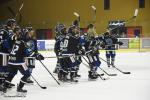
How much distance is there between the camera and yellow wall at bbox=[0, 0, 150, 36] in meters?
27.4

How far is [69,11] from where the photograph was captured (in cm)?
2817

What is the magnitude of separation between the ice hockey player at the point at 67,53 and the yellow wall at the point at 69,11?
1679 cm

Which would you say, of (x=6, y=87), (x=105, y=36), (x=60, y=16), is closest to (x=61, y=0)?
(x=60, y=16)

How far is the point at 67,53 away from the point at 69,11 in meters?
18.9

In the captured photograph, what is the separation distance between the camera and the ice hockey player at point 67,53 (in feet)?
30.8

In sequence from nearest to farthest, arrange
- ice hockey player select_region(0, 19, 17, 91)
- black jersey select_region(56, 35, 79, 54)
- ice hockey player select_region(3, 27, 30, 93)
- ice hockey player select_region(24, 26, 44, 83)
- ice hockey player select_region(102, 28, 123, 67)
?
ice hockey player select_region(3, 27, 30, 93)
ice hockey player select_region(0, 19, 17, 91)
ice hockey player select_region(24, 26, 44, 83)
black jersey select_region(56, 35, 79, 54)
ice hockey player select_region(102, 28, 123, 67)


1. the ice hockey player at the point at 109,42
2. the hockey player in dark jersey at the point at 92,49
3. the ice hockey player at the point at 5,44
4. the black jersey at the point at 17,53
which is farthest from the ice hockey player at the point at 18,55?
the ice hockey player at the point at 109,42

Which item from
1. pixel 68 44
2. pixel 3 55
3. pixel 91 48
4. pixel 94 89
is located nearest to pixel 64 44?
pixel 68 44

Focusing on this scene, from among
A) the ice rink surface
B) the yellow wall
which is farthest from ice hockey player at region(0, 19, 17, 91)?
the yellow wall

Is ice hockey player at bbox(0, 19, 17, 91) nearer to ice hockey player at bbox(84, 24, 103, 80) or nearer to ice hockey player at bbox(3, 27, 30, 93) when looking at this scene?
ice hockey player at bbox(3, 27, 30, 93)

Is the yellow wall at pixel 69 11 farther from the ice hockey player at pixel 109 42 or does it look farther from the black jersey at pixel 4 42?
the black jersey at pixel 4 42

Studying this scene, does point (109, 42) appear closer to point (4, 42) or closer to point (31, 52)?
point (31, 52)

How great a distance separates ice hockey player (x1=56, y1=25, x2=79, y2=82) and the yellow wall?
1679 centimetres

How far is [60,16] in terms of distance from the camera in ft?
92.7
